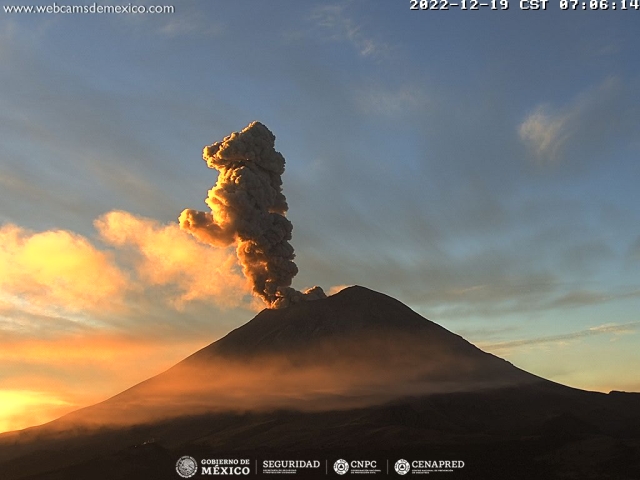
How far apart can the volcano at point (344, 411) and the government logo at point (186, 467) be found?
184cm

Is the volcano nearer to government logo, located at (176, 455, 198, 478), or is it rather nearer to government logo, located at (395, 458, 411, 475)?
government logo, located at (395, 458, 411, 475)

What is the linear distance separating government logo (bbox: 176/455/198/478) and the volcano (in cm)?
184

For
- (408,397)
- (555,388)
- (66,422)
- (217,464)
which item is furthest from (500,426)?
(66,422)

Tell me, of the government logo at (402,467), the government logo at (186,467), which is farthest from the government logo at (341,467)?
the government logo at (186,467)

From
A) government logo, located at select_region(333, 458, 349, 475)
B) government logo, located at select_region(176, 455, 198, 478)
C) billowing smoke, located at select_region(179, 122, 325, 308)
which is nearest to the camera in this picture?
government logo, located at select_region(176, 455, 198, 478)

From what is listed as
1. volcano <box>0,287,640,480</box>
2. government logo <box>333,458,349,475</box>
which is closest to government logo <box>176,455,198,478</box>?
volcano <box>0,287,640,480</box>

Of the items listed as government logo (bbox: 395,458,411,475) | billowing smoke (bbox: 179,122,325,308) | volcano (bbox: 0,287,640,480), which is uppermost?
billowing smoke (bbox: 179,122,325,308)

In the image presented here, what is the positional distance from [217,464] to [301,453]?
10.6 meters

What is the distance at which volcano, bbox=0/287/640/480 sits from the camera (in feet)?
295

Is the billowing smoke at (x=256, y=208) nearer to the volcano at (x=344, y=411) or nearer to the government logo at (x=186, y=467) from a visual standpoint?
the volcano at (x=344, y=411)

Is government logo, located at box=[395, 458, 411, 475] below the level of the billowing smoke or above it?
below

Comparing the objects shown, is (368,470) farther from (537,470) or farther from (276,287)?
(276,287)

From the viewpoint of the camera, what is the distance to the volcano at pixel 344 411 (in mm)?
89875

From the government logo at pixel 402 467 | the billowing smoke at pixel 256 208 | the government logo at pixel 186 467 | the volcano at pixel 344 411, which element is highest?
the billowing smoke at pixel 256 208
